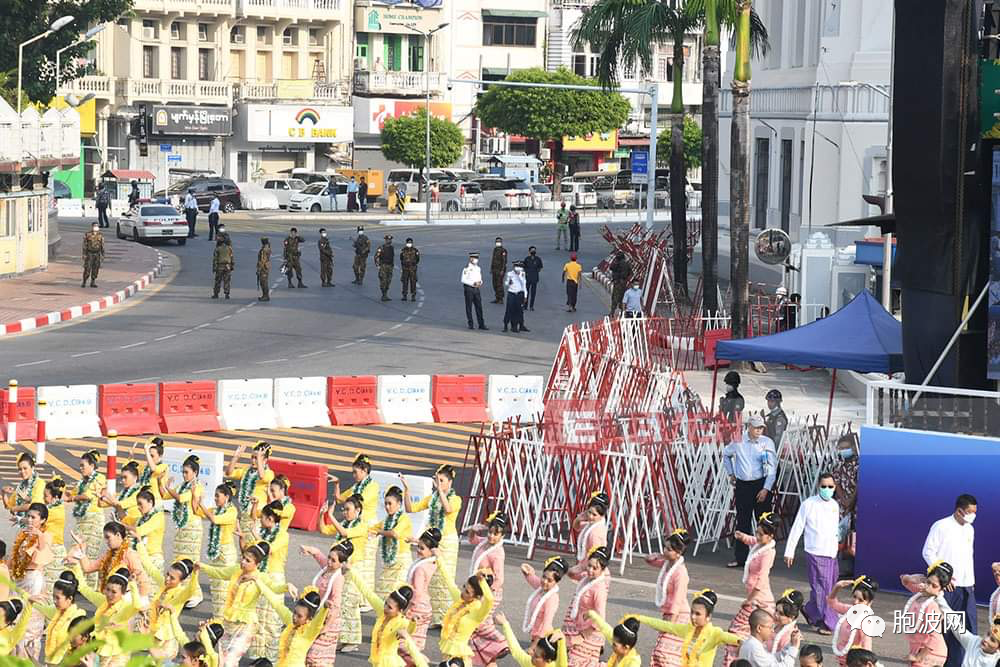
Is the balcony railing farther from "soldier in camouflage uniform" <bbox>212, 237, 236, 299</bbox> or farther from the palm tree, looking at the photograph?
"soldier in camouflage uniform" <bbox>212, 237, 236, 299</bbox>

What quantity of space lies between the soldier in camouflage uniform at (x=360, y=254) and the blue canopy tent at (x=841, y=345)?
23805 mm

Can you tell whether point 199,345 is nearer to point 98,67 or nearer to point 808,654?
point 808,654

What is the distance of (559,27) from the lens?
319ft

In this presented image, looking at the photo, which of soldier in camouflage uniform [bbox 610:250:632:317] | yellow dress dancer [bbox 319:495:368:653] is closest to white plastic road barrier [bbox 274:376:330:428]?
yellow dress dancer [bbox 319:495:368:653]

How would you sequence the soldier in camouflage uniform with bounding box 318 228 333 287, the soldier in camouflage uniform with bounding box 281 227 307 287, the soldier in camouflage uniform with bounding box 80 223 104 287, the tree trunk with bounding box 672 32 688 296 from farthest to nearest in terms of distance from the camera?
1. the soldier in camouflage uniform with bounding box 318 228 333 287
2. the soldier in camouflage uniform with bounding box 281 227 307 287
3. the tree trunk with bounding box 672 32 688 296
4. the soldier in camouflage uniform with bounding box 80 223 104 287

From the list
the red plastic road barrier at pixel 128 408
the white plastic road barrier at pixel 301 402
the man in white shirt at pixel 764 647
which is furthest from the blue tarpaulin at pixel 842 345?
the man in white shirt at pixel 764 647

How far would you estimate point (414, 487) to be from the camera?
720 inches

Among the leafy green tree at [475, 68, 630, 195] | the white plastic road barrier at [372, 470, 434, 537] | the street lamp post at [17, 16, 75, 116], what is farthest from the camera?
the leafy green tree at [475, 68, 630, 195]

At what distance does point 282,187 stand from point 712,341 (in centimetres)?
4727

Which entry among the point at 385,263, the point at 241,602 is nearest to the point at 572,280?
the point at 385,263

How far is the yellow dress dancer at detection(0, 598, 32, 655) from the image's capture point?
39.6 ft

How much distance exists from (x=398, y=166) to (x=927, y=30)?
72626 millimetres

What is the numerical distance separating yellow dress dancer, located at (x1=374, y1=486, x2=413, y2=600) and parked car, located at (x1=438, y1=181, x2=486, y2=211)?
2435 inches

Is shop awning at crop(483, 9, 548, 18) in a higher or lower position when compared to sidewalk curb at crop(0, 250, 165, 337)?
higher
